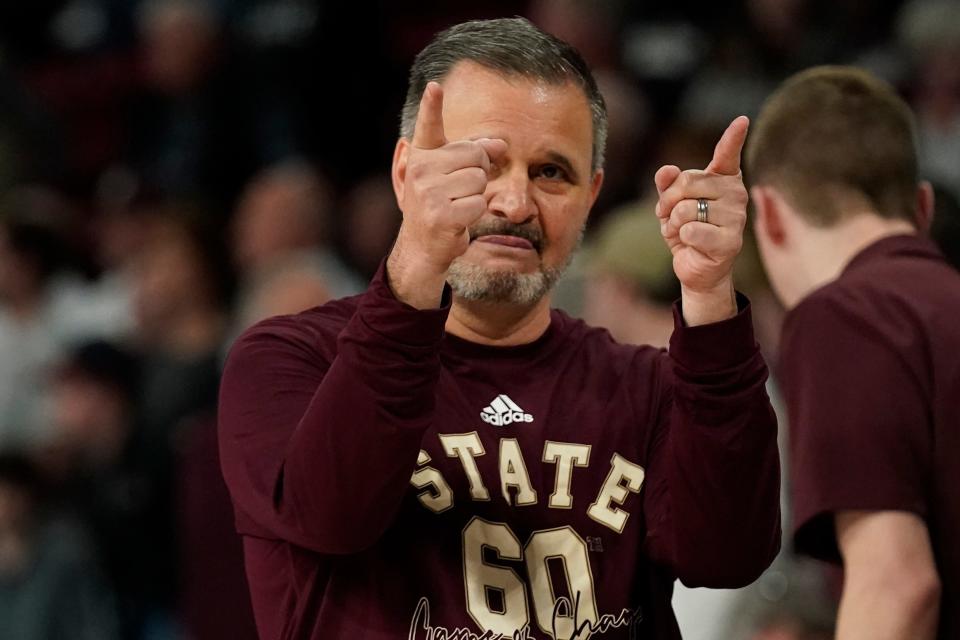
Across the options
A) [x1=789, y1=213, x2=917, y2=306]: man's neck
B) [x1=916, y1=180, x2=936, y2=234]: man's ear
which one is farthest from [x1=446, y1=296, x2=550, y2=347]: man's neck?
[x1=916, y1=180, x2=936, y2=234]: man's ear

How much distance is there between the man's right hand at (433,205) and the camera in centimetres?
231

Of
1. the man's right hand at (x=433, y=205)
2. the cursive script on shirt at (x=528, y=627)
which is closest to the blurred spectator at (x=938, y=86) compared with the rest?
the cursive script on shirt at (x=528, y=627)

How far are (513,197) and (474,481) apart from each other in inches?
17.9

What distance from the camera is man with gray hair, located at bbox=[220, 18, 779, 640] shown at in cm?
234

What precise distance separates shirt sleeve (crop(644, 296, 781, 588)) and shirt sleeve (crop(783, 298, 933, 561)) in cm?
42

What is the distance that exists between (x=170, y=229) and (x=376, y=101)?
1.44 meters

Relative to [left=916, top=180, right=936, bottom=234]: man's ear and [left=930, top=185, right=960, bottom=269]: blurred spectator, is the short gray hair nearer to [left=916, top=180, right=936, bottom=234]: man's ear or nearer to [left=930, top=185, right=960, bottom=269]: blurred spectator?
[left=916, top=180, right=936, bottom=234]: man's ear

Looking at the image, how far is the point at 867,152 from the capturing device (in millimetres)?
3373

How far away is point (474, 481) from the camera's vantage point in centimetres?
262

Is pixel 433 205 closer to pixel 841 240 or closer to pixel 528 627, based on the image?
pixel 528 627

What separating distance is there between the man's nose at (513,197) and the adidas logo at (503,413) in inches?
11.6

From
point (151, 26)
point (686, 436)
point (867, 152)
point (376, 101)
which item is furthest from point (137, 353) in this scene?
point (686, 436)

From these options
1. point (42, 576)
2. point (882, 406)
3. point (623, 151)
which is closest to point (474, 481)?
point (882, 406)

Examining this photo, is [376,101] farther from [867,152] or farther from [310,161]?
[867,152]
